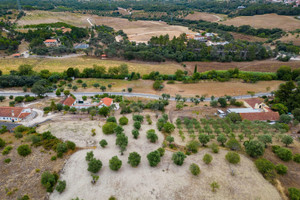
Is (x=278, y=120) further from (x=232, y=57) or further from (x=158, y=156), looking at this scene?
(x=232, y=57)

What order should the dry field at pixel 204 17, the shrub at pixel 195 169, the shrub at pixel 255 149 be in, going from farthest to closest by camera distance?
the dry field at pixel 204 17 < the shrub at pixel 255 149 < the shrub at pixel 195 169

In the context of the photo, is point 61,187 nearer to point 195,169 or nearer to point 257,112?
point 195,169

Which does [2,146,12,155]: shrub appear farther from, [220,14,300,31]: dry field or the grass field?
[220,14,300,31]: dry field

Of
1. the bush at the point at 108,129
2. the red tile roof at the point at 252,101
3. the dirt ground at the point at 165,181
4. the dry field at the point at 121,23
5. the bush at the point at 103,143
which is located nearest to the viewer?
the dirt ground at the point at 165,181

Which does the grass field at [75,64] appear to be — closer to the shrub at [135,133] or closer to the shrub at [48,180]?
the shrub at [135,133]

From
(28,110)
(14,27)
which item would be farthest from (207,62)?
(14,27)

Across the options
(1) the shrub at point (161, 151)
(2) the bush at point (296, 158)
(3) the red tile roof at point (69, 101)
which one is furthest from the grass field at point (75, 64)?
(2) the bush at point (296, 158)

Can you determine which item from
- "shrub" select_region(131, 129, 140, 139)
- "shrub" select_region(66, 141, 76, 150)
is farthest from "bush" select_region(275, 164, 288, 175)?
"shrub" select_region(66, 141, 76, 150)
